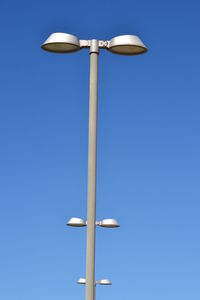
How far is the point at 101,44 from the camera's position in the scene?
1025 centimetres

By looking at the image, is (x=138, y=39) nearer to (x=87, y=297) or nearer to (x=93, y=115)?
(x=93, y=115)

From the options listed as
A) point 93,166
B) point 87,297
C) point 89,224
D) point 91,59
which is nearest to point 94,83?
point 91,59

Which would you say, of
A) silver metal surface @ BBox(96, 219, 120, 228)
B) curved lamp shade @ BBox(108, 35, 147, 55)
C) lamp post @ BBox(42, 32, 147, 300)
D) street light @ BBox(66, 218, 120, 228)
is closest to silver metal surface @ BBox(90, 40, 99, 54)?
lamp post @ BBox(42, 32, 147, 300)

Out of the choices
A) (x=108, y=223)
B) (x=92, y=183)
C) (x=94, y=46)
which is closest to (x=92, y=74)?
(x=94, y=46)

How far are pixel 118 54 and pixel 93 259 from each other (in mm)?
2643

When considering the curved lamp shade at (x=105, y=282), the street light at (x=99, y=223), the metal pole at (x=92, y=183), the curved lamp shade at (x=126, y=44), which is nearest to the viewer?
the metal pole at (x=92, y=183)

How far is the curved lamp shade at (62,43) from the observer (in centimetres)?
1009

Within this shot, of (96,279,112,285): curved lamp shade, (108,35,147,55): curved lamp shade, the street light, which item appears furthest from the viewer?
(96,279,112,285): curved lamp shade

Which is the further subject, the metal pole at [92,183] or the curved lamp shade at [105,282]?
the curved lamp shade at [105,282]

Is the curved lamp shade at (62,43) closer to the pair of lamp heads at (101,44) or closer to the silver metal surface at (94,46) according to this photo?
the pair of lamp heads at (101,44)

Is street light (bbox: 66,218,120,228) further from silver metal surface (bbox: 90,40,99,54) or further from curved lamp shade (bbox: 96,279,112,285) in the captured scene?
curved lamp shade (bbox: 96,279,112,285)

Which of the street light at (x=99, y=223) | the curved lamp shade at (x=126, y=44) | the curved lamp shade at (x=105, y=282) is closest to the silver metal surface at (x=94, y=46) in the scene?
the curved lamp shade at (x=126, y=44)

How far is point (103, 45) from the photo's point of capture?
10.2m

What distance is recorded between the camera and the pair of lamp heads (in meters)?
10.1
